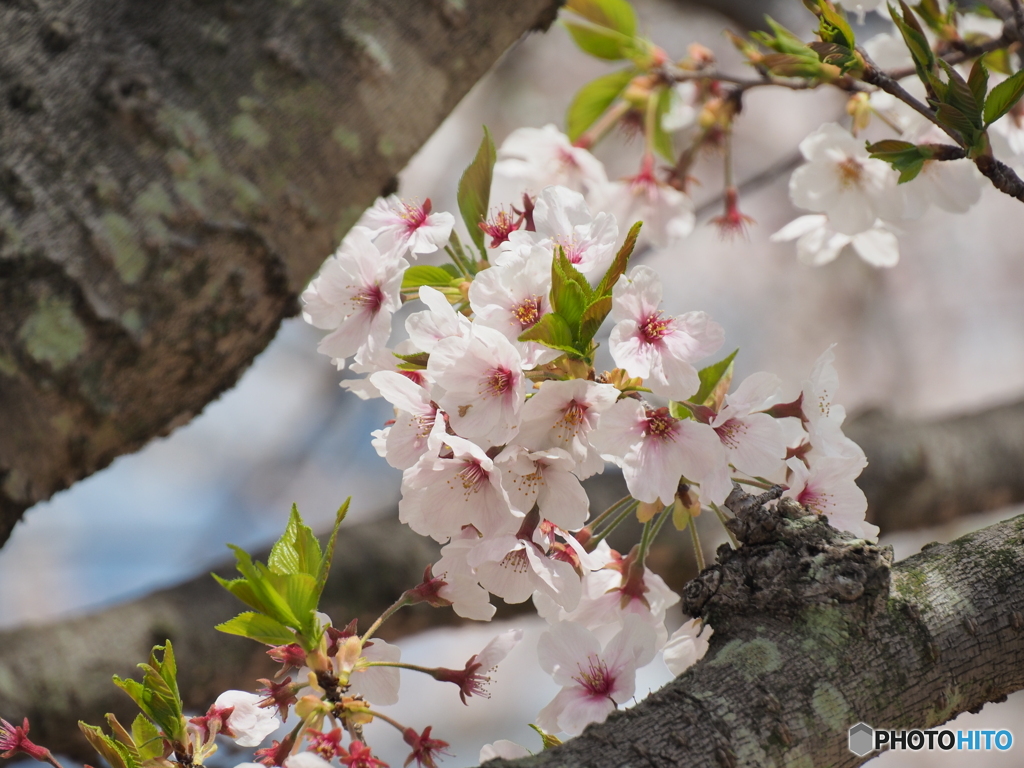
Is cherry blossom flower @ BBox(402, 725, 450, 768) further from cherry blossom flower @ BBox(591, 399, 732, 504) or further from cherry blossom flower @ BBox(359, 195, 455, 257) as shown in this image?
cherry blossom flower @ BBox(359, 195, 455, 257)

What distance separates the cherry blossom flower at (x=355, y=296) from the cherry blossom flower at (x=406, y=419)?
0.06 meters

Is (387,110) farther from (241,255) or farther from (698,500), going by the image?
(698,500)

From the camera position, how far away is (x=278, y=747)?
0.54 metres

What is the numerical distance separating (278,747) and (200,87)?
554 mm

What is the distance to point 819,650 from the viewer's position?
52cm

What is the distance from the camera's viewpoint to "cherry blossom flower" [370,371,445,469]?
1.95 ft

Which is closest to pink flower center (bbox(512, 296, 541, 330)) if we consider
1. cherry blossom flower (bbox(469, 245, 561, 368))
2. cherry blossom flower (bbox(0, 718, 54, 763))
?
cherry blossom flower (bbox(469, 245, 561, 368))

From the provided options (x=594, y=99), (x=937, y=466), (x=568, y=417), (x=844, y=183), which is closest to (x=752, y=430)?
(x=568, y=417)

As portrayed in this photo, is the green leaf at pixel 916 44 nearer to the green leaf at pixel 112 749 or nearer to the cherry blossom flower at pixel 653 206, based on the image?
the cherry blossom flower at pixel 653 206

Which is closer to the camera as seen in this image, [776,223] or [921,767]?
[921,767]

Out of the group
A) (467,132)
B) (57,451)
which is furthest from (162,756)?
(467,132)

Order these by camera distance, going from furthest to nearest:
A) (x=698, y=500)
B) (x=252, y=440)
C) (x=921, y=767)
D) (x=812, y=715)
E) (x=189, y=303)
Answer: (x=252, y=440)
(x=921, y=767)
(x=189, y=303)
(x=698, y=500)
(x=812, y=715)

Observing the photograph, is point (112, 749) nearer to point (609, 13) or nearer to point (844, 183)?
point (844, 183)

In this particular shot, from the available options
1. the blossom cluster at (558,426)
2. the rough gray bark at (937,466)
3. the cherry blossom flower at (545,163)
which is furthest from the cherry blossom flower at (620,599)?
the rough gray bark at (937,466)
